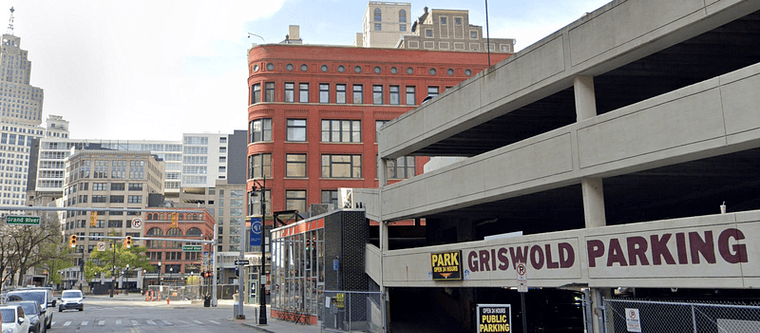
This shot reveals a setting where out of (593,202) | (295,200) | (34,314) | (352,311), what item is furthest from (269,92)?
(593,202)

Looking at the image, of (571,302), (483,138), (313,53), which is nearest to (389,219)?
(483,138)

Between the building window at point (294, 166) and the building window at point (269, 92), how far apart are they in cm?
505

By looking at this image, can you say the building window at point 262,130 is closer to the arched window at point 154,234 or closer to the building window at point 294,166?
the building window at point 294,166

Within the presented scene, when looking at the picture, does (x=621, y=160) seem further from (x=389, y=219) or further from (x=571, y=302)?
(x=571, y=302)


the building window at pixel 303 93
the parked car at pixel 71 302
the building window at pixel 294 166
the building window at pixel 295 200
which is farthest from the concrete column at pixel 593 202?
the parked car at pixel 71 302

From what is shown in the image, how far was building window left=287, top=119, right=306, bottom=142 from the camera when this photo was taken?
52.9 metres

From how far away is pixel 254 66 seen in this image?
53.7 m

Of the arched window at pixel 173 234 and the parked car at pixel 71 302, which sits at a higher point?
the arched window at pixel 173 234

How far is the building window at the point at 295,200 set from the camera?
52062 millimetres

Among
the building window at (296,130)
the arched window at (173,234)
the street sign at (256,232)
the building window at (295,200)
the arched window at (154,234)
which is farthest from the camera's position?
the arched window at (154,234)

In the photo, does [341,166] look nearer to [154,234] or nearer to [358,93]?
[358,93]

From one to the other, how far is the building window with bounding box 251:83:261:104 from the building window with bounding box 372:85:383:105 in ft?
32.1

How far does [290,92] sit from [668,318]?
40205 mm

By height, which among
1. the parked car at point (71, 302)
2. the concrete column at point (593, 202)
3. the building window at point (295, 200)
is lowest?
the parked car at point (71, 302)
